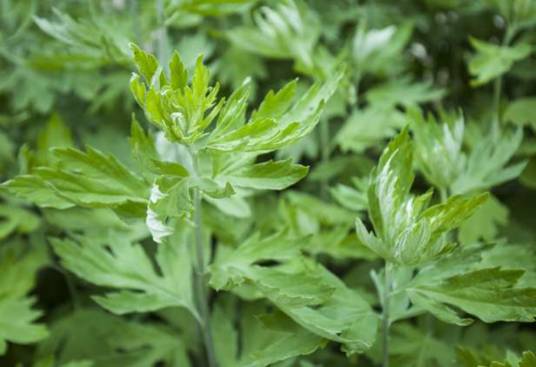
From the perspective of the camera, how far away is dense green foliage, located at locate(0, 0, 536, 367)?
0.70 m

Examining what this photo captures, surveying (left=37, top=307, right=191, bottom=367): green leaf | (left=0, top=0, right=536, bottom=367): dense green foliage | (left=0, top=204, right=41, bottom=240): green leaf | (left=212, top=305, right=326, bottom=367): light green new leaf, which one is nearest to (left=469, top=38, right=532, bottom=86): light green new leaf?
(left=0, top=0, right=536, bottom=367): dense green foliage

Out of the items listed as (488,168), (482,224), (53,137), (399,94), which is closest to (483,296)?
(488,168)

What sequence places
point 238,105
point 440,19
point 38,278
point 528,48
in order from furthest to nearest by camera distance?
1. point 440,19
2. point 38,278
3. point 528,48
4. point 238,105

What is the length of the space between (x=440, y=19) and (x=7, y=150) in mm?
956

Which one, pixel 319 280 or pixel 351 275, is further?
pixel 351 275

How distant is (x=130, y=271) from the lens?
872 millimetres

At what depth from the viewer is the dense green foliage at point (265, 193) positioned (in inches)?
27.4

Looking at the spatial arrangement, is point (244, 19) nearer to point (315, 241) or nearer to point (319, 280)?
point (315, 241)

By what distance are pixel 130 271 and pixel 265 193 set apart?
43 cm

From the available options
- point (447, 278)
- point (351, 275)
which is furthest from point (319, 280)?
point (351, 275)

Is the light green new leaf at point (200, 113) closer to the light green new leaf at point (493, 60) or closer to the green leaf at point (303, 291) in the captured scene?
the green leaf at point (303, 291)

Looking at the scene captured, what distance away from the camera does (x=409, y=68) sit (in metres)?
1.51

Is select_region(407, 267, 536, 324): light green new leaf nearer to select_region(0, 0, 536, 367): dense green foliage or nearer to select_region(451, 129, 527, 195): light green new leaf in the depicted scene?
select_region(0, 0, 536, 367): dense green foliage

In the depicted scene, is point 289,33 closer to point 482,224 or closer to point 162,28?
point 162,28
